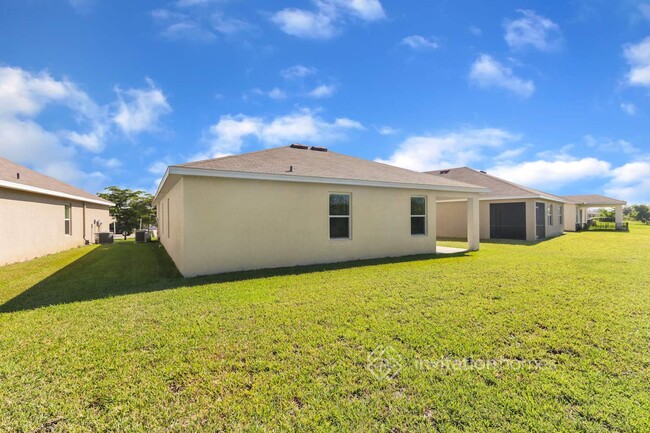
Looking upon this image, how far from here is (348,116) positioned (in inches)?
599

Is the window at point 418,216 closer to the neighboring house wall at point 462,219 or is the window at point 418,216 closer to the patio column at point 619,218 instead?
the neighboring house wall at point 462,219

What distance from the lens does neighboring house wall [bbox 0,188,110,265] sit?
33.6ft

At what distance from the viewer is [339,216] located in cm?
1011

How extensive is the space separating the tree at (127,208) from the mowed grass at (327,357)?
2571 centimetres

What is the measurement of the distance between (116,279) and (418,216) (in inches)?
405

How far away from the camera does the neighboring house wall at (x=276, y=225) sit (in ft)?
26.1

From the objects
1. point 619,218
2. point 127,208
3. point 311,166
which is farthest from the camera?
point 619,218

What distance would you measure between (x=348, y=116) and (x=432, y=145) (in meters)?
5.21

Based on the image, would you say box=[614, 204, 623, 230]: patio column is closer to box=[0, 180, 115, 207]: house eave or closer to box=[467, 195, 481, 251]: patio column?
box=[467, 195, 481, 251]: patio column

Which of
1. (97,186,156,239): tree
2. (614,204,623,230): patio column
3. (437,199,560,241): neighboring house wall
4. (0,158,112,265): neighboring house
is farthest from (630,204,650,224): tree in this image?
(0,158,112,265): neighboring house

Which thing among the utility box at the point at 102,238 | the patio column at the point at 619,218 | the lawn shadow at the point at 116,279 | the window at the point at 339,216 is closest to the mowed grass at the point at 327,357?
the lawn shadow at the point at 116,279

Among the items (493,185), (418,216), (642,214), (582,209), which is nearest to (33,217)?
(418,216)

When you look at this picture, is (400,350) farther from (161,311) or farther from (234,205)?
(234,205)

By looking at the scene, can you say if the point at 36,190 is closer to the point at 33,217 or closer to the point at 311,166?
the point at 33,217
